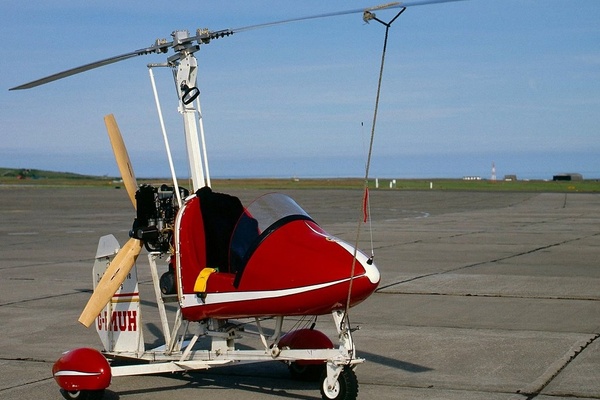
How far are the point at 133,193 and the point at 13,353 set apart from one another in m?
2.33

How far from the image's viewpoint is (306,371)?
8219 mm

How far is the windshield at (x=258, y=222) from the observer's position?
753 cm

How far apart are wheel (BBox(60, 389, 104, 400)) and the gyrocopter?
0.03 feet

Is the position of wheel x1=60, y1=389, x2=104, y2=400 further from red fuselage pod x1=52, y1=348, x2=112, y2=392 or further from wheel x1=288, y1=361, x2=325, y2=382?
wheel x1=288, y1=361, x2=325, y2=382

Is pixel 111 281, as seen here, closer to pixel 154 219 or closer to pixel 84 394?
pixel 154 219

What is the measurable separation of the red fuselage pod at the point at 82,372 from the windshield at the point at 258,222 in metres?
1.35

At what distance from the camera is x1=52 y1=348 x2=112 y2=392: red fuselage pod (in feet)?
24.7

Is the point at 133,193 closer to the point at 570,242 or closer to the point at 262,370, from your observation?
the point at 262,370

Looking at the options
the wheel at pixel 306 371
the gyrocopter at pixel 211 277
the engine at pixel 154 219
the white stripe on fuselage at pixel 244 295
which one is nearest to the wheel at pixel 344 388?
the gyrocopter at pixel 211 277

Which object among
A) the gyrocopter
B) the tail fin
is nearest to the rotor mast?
the gyrocopter

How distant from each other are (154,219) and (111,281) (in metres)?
0.66

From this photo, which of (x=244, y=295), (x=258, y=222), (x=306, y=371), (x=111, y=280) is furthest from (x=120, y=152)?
(x=306, y=371)

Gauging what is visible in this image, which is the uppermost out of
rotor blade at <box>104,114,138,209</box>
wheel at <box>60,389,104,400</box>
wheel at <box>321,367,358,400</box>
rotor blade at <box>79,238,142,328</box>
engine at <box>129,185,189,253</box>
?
rotor blade at <box>104,114,138,209</box>

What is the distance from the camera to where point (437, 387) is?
7.93 meters
